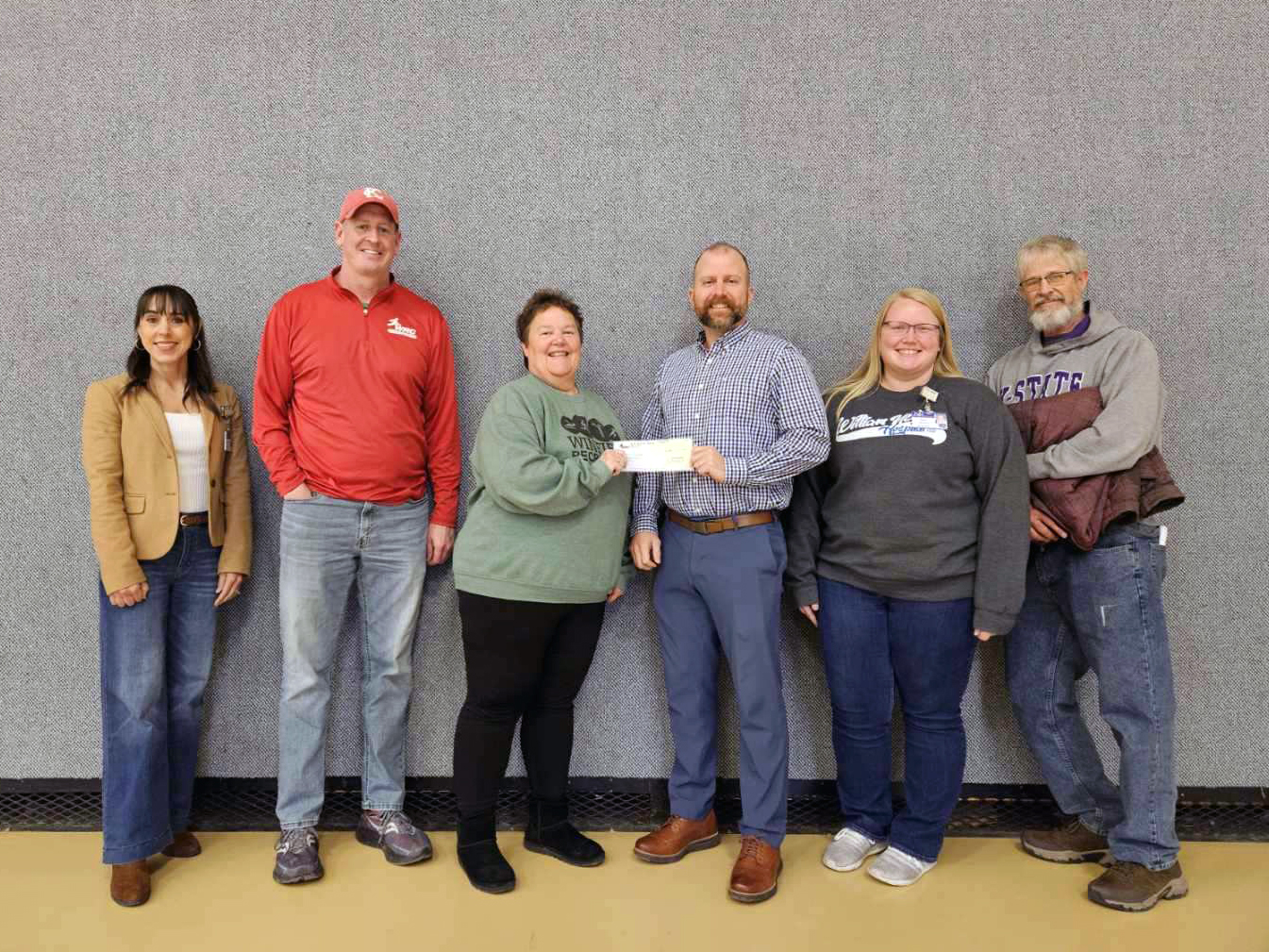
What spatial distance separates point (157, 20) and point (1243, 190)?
362cm

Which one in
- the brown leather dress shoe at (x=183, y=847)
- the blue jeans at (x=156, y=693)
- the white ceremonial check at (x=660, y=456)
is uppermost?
the white ceremonial check at (x=660, y=456)

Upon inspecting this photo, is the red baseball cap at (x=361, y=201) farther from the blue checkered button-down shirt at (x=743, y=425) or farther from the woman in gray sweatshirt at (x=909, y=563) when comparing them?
the woman in gray sweatshirt at (x=909, y=563)

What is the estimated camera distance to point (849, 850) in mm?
2238

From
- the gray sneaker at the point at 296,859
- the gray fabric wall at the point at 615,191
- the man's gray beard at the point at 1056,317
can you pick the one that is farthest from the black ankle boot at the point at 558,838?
the man's gray beard at the point at 1056,317

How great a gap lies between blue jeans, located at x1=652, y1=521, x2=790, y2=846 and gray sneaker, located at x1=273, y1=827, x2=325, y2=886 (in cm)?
110

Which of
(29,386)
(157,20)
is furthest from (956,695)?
Result: (157,20)

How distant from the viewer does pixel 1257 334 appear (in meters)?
2.55

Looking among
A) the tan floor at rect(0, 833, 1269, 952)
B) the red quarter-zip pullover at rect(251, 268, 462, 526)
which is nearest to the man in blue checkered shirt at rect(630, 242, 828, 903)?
the tan floor at rect(0, 833, 1269, 952)

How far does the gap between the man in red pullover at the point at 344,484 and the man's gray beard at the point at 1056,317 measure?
1.84 metres

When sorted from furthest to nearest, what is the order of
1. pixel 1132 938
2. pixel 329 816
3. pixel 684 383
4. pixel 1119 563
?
pixel 329 816
pixel 684 383
pixel 1119 563
pixel 1132 938

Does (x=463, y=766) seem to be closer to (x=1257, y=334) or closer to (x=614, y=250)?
(x=614, y=250)

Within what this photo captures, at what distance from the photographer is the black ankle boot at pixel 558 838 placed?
7.27 ft

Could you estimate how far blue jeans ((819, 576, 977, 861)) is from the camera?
7.04ft

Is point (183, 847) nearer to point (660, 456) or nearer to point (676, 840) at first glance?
point (676, 840)
